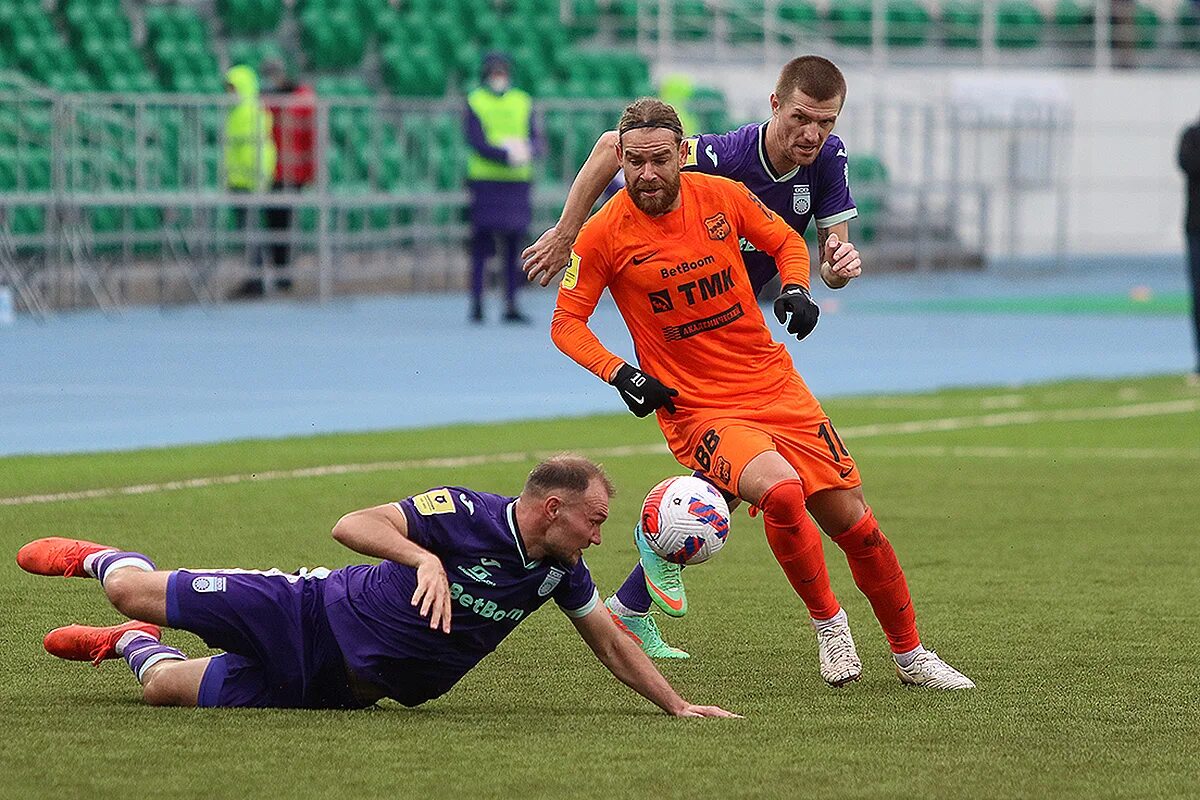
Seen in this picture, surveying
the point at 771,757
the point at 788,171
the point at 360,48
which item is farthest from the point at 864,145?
the point at 771,757

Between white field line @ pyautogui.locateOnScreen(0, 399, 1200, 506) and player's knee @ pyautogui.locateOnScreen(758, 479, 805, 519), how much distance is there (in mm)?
4688

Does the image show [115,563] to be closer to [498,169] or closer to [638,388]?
[638,388]

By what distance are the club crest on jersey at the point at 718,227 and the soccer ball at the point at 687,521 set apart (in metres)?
0.82

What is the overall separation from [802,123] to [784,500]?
1.27 m

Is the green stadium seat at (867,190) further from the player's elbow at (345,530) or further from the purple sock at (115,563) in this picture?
the player's elbow at (345,530)

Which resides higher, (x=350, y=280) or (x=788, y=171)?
(x=788, y=171)

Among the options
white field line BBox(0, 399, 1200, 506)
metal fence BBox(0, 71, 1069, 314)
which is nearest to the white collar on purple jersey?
white field line BBox(0, 399, 1200, 506)

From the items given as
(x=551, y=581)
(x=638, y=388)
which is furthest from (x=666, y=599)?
(x=551, y=581)

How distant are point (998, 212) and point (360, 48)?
12.1m

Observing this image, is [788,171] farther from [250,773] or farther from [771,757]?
[250,773]

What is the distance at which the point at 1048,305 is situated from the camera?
26.8 m

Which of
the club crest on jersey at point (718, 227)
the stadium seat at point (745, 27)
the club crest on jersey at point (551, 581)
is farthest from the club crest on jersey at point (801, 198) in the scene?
the stadium seat at point (745, 27)

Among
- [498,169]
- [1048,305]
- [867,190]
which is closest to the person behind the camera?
[498,169]

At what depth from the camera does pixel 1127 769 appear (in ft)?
18.0
